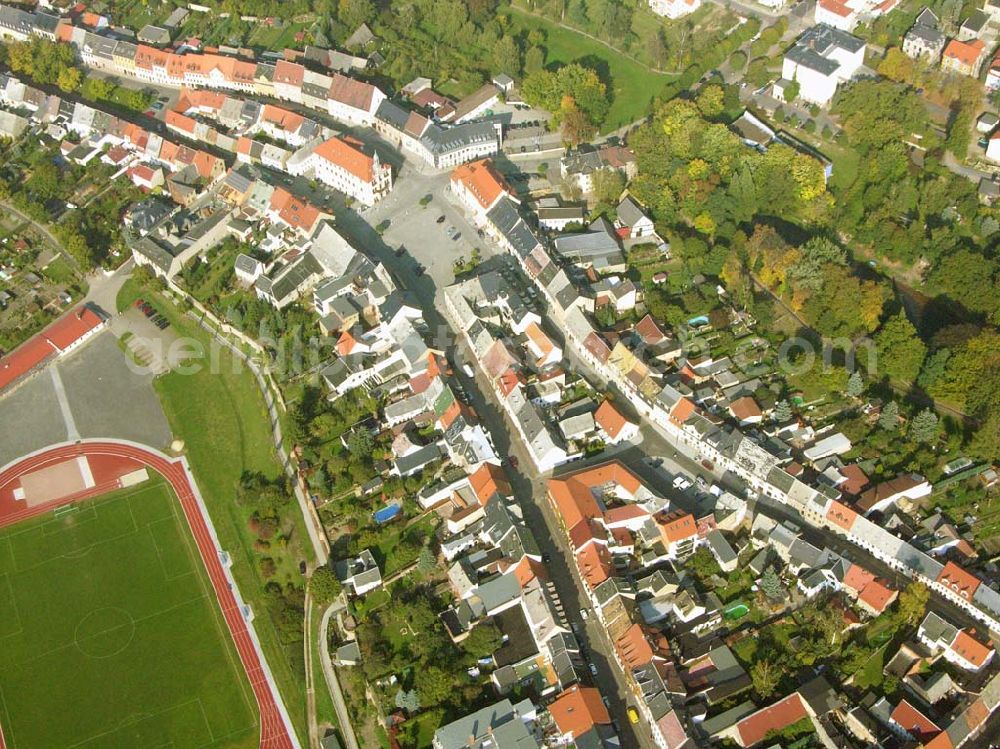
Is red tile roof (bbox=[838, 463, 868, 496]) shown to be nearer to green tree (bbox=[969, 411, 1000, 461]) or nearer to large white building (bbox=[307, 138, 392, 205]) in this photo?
green tree (bbox=[969, 411, 1000, 461])

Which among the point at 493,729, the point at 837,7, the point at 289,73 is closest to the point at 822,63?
the point at 837,7

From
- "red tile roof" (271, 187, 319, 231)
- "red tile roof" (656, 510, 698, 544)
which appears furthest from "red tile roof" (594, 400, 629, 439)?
"red tile roof" (271, 187, 319, 231)

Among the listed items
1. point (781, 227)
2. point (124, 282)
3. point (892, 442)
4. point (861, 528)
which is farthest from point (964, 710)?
point (124, 282)

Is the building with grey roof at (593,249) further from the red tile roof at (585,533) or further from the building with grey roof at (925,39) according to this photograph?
the building with grey roof at (925,39)

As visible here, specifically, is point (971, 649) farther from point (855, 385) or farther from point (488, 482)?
point (488, 482)

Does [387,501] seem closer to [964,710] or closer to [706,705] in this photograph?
[706,705]

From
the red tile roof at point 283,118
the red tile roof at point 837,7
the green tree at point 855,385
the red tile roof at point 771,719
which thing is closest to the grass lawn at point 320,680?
the red tile roof at point 771,719
